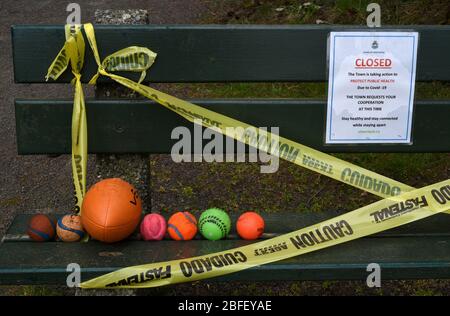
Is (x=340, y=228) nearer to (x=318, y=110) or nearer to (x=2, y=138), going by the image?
(x=318, y=110)

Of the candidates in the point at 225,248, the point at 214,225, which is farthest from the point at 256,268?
the point at 214,225

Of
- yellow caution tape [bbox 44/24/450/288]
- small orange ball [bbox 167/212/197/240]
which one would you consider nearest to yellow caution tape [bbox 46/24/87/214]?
yellow caution tape [bbox 44/24/450/288]

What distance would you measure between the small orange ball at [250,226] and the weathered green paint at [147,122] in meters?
0.47

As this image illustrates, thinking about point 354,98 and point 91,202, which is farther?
point 354,98

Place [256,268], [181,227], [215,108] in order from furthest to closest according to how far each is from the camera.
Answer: [215,108]
[181,227]
[256,268]

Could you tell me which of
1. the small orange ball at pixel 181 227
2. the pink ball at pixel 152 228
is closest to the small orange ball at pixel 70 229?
the pink ball at pixel 152 228

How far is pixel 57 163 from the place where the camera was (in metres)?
6.39

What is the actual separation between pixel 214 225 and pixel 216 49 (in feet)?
2.76

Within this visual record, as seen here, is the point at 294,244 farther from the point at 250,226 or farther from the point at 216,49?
the point at 216,49

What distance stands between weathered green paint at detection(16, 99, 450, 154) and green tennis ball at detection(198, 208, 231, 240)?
0.43m

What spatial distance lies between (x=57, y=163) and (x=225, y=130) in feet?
10.1

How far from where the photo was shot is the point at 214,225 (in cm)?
352

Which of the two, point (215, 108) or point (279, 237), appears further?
point (215, 108)
